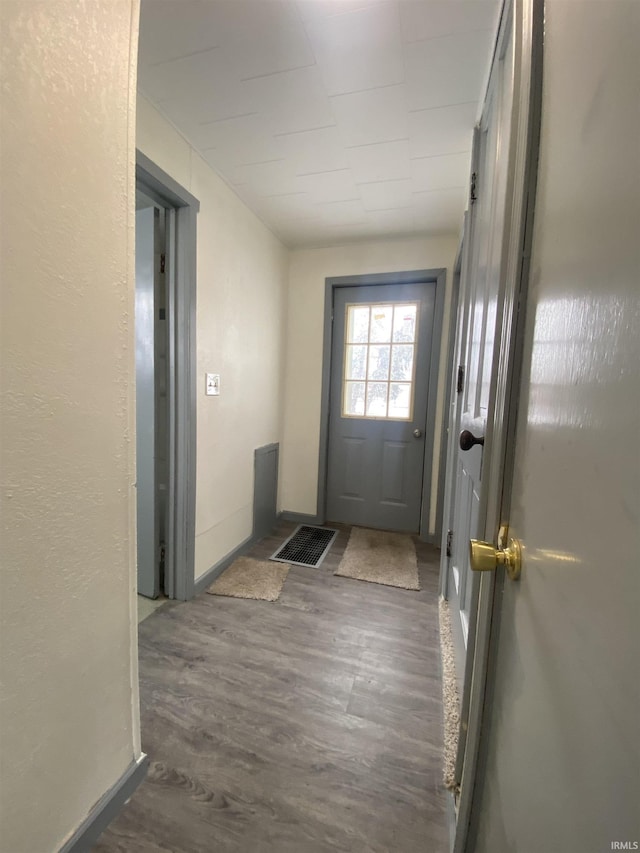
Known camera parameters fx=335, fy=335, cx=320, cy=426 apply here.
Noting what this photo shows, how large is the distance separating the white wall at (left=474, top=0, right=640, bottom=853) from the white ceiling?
2.93 ft

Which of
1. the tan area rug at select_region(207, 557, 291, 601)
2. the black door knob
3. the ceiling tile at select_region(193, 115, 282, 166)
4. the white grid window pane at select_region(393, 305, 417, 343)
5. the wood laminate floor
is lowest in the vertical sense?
the wood laminate floor

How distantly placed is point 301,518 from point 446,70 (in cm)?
296

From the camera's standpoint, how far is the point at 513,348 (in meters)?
0.66

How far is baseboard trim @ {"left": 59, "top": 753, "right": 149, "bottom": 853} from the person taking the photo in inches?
33.6

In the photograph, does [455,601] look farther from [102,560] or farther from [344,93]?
[344,93]

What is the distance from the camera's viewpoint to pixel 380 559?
2.50 m

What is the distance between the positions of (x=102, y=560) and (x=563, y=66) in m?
1.34

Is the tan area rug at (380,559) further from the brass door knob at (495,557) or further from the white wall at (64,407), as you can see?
the brass door knob at (495,557)

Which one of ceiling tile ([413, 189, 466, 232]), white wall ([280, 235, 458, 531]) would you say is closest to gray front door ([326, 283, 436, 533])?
white wall ([280, 235, 458, 531])

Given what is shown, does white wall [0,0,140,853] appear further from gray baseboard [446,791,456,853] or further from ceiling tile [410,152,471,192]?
ceiling tile [410,152,471,192]

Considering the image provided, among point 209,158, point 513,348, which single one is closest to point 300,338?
point 209,158

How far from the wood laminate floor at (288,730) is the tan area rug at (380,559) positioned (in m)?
0.29

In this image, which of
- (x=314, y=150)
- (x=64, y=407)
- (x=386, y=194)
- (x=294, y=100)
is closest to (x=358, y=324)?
(x=386, y=194)

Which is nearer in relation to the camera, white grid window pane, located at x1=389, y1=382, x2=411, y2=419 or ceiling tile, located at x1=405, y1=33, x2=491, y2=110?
ceiling tile, located at x1=405, y1=33, x2=491, y2=110
